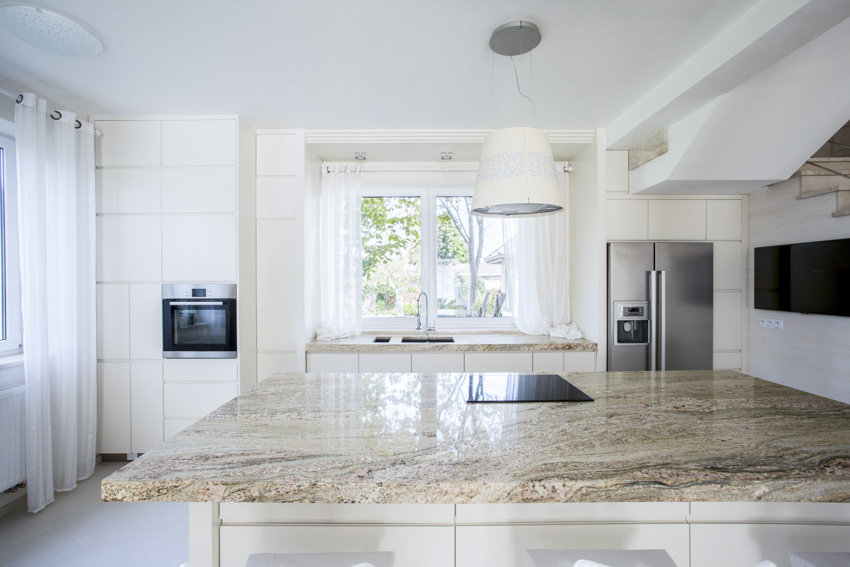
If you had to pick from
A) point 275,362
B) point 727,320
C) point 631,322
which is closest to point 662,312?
point 631,322

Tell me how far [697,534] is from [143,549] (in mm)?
2597

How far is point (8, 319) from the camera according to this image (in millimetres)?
2566

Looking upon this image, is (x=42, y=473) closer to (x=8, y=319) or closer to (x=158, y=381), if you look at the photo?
(x=158, y=381)

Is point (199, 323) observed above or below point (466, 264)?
below

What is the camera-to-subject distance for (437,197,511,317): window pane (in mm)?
3900

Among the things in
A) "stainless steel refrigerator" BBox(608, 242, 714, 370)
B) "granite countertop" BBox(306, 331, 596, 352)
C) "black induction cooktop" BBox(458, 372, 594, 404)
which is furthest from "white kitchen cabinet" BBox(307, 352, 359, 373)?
"stainless steel refrigerator" BBox(608, 242, 714, 370)

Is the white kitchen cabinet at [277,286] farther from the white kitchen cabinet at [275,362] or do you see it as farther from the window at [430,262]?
the window at [430,262]

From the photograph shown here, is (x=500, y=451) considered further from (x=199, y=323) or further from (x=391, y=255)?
(x=391, y=255)

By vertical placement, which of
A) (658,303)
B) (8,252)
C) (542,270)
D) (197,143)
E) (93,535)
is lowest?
(93,535)

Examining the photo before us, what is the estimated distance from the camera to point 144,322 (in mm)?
2982

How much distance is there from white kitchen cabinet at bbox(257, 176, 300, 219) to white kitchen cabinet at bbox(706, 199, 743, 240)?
3.40 m

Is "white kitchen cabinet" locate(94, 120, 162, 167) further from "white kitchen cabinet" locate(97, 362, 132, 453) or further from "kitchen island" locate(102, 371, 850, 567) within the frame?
"kitchen island" locate(102, 371, 850, 567)

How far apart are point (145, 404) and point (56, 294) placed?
98 centimetres

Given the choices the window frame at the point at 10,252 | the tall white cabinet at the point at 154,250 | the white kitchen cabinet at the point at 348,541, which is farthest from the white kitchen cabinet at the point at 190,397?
the white kitchen cabinet at the point at 348,541
